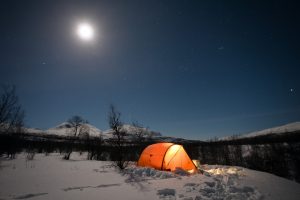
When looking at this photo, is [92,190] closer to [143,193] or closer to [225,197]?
[143,193]

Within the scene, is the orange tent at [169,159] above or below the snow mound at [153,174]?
above

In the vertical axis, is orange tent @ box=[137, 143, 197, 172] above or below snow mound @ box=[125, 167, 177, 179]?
above

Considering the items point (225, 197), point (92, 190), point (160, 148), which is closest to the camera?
point (225, 197)

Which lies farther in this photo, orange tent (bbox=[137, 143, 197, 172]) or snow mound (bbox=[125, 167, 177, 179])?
orange tent (bbox=[137, 143, 197, 172])

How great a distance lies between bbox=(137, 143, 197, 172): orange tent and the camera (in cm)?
1349

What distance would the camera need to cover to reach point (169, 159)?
13.7m

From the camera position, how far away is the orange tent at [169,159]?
13.5 metres

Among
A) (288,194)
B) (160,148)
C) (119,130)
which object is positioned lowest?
(288,194)

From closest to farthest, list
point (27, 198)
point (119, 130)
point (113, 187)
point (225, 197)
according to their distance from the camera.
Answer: point (27, 198)
point (225, 197)
point (113, 187)
point (119, 130)

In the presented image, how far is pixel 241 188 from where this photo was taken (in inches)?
312

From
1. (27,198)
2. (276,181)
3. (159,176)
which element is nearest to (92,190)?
(27,198)

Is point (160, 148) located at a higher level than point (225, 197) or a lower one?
higher

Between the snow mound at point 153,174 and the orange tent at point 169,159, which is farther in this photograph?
the orange tent at point 169,159

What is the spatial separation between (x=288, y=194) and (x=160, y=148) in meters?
8.47
